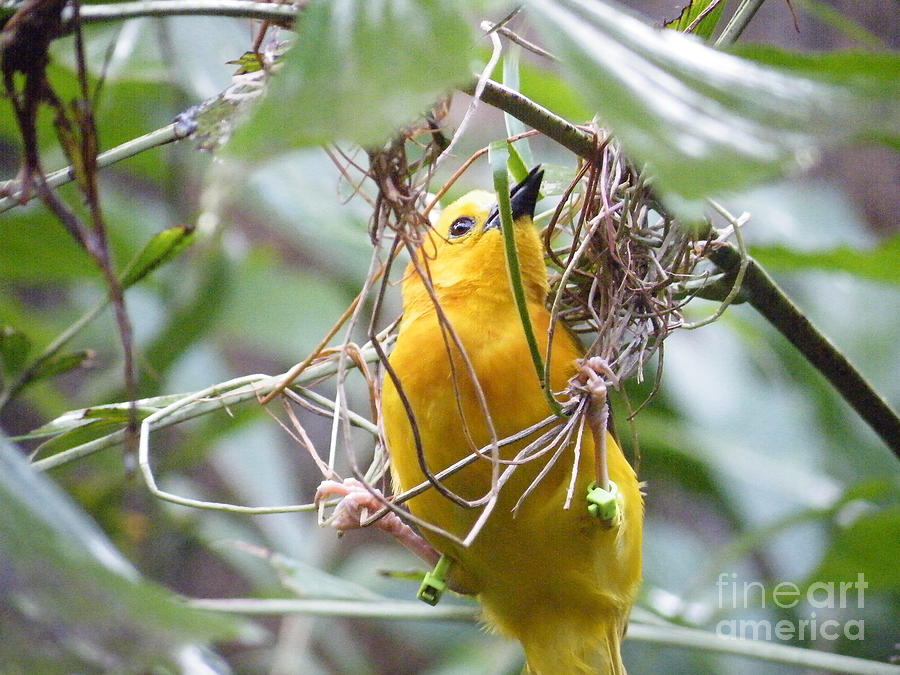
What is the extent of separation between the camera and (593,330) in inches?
69.8

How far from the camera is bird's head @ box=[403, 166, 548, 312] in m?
1.84

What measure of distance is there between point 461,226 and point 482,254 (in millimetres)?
138

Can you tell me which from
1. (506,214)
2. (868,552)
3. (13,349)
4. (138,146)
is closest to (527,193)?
(506,214)

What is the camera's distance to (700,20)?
4.74 feet

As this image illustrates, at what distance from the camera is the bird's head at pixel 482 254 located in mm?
1842

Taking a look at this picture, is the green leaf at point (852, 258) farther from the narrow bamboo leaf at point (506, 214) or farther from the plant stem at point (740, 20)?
the narrow bamboo leaf at point (506, 214)

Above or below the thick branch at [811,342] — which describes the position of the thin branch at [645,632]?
below

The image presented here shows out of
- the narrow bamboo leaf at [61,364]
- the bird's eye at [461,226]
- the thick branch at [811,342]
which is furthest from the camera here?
the bird's eye at [461,226]

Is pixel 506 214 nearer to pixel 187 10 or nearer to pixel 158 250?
pixel 187 10

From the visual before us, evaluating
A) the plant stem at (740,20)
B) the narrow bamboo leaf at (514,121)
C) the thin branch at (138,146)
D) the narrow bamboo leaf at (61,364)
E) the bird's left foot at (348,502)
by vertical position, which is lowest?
the bird's left foot at (348,502)

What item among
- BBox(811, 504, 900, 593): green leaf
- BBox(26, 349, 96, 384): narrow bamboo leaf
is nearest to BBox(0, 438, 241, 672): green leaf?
BBox(26, 349, 96, 384): narrow bamboo leaf

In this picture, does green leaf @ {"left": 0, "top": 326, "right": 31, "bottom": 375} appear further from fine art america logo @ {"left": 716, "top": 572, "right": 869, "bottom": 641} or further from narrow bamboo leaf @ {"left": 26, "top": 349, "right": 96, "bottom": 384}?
fine art america logo @ {"left": 716, "top": 572, "right": 869, "bottom": 641}

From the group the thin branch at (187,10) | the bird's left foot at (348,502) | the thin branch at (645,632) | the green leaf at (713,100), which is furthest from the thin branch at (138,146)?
the thin branch at (645,632)

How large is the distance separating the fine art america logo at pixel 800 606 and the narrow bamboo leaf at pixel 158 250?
182 cm
